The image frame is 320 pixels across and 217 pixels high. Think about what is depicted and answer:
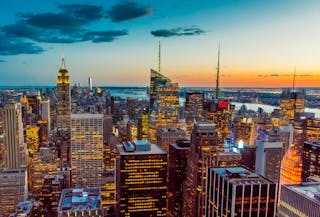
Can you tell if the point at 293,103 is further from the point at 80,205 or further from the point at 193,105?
the point at 80,205

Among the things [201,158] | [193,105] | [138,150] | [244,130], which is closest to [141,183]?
[138,150]

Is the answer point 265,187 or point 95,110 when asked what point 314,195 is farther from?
point 95,110

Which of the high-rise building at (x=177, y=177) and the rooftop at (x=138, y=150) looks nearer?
the rooftop at (x=138, y=150)

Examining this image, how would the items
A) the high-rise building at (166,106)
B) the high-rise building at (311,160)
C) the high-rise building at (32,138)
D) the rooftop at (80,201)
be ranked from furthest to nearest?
the high-rise building at (166,106)
the high-rise building at (32,138)
the high-rise building at (311,160)
the rooftop at (80,201)

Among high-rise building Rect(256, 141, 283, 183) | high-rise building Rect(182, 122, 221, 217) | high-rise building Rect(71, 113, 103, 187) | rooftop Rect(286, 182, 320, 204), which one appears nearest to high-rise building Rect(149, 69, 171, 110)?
high-rise building Rect(71, 113, 103, 187)

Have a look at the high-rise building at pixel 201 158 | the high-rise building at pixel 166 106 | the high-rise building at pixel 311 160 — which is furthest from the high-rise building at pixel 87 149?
the high-rise building at pixel 311 160

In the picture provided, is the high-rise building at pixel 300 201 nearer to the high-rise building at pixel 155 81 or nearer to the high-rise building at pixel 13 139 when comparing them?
the high-rise building at pixel 13 139

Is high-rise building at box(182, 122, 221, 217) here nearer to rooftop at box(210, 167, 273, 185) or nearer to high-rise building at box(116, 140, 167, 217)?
high-rise building at box(116, 140, 167, 217)
